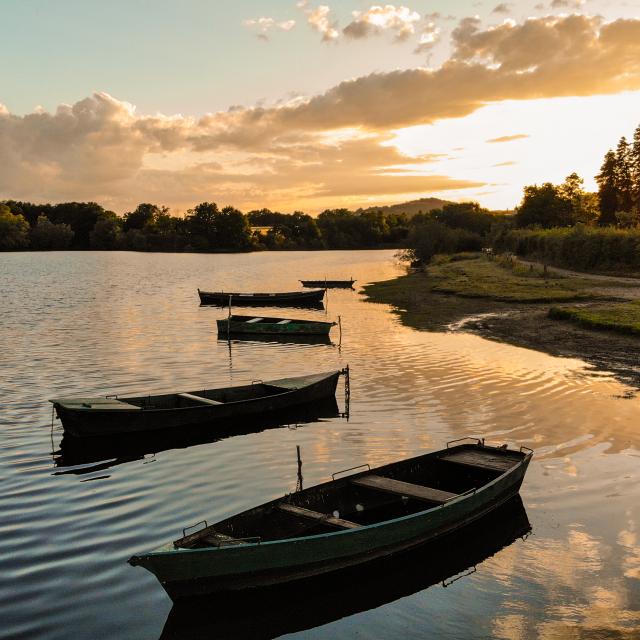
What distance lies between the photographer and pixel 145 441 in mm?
21531

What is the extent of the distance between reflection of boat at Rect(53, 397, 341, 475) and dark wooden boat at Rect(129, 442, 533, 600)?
7.86 m

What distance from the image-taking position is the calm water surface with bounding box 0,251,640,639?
1153 centimetres

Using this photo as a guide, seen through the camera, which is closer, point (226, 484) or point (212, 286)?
point (226, 484)

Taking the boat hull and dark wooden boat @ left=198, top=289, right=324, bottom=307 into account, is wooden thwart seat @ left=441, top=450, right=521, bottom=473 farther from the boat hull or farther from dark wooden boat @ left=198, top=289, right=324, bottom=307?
dark wooden boat @ left=198, top=289, right=324, bottom=307

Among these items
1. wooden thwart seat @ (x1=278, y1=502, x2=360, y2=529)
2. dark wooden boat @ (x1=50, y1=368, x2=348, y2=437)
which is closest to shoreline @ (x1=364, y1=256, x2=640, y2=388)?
dark wooden boat @ (x1=50, y1=368, x2=348, y2=437)

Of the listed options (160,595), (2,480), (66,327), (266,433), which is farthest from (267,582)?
(66,327)

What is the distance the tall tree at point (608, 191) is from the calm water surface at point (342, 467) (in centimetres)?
9693

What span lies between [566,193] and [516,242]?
46.1 metres

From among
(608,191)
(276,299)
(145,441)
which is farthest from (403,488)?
(608,191)

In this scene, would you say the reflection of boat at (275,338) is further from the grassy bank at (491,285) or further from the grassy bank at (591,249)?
the grassy bank at (591,249)

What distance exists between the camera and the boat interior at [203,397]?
22.6 metres

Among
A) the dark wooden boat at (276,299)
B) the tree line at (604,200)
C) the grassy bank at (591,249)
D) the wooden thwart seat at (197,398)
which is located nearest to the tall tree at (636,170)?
the tree line at (604,200)

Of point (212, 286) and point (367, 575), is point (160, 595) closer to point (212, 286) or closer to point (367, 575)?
point (367, 575)

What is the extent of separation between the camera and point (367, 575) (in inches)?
506
